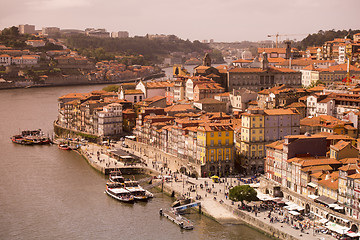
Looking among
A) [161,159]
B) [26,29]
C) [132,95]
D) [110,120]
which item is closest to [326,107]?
[161,159]

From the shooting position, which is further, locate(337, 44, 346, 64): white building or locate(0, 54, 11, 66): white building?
locate(0, 54, 11, 66): white building

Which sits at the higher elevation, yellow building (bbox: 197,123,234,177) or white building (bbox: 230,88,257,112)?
white building (bbox: 230,88,257,112)

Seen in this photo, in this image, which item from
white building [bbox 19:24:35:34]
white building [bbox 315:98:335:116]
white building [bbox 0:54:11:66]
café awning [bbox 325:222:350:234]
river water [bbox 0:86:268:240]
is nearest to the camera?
café awning [bbox 325:222:350:234]

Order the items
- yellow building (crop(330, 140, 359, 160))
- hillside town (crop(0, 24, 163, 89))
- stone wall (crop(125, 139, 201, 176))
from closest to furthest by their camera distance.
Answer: yellow building (crop(330, 140, 359, 160)) → stone wall (crop(125, 139, 201, 176)) → hillside town (crop(0, 24, 163, 89))

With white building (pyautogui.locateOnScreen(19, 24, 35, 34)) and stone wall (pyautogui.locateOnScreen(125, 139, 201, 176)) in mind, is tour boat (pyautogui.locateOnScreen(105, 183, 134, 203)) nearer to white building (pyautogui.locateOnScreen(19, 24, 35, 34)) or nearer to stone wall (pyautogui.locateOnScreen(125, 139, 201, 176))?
stone wall (pyautogui.locateOnScreen(125, 139, 201, 176))

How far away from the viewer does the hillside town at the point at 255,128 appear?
103 feet

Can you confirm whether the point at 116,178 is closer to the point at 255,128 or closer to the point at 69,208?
the point at 69,208

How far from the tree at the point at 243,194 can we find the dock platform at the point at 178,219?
2774 mm

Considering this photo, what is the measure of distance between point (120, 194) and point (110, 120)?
1717cm

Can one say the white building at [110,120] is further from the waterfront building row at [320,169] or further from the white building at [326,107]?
the waterfront building row at [320,169]

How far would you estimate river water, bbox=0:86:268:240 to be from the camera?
29719 mm

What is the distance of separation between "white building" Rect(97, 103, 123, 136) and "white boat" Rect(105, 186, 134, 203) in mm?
15496

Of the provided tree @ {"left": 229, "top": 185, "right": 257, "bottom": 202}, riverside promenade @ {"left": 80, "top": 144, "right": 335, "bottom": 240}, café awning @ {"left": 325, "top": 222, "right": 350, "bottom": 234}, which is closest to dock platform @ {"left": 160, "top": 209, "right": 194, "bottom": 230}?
riverside promenade @ {"left": 80, "top": 144, "right": 335, "bottom": 240}

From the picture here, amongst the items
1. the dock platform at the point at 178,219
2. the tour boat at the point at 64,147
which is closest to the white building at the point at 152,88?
the tour boat at the point at 64,147
